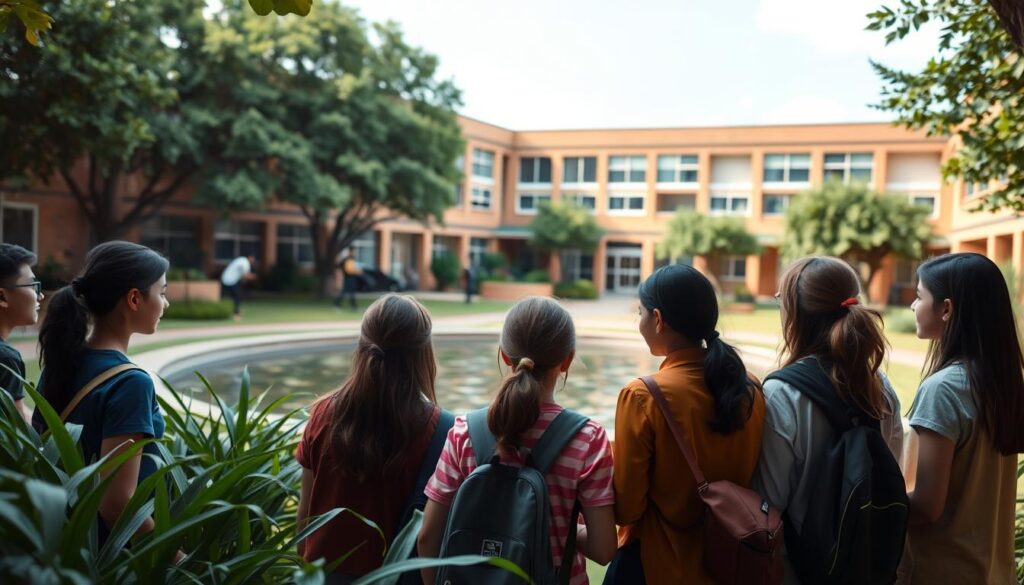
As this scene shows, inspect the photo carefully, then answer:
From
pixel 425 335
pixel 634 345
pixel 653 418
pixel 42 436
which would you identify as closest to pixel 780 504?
pixel 653 418

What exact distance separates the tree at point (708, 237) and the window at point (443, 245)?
11.0 m

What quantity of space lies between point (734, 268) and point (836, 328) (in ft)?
136

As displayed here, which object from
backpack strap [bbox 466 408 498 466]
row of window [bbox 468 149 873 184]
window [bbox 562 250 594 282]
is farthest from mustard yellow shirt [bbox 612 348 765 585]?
window [bbox 562 250 594 282]

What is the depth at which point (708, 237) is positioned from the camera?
32.8 metres

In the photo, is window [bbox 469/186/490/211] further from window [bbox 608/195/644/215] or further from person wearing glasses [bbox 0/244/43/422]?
person wearing glasses [bbox 0/244/43/422]

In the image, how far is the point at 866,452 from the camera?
7.20 feet

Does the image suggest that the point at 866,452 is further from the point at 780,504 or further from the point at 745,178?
the point at 745,178

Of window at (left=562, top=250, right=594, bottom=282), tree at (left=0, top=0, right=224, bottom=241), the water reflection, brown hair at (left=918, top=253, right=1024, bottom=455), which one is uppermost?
tree at (left=0, top=0, right=224, bottom=241)

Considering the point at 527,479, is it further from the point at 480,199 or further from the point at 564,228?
the point at 480,199

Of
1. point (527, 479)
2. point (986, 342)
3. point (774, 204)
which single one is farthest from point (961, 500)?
point (774, 204)

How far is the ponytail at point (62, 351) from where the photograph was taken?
2.47 m

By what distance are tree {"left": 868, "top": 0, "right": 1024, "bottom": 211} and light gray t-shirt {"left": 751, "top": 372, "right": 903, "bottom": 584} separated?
2.82m

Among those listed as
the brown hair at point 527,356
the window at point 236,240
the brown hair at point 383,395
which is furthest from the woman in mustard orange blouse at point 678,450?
the window at point 236,240

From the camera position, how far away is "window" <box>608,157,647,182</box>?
42344 mm
